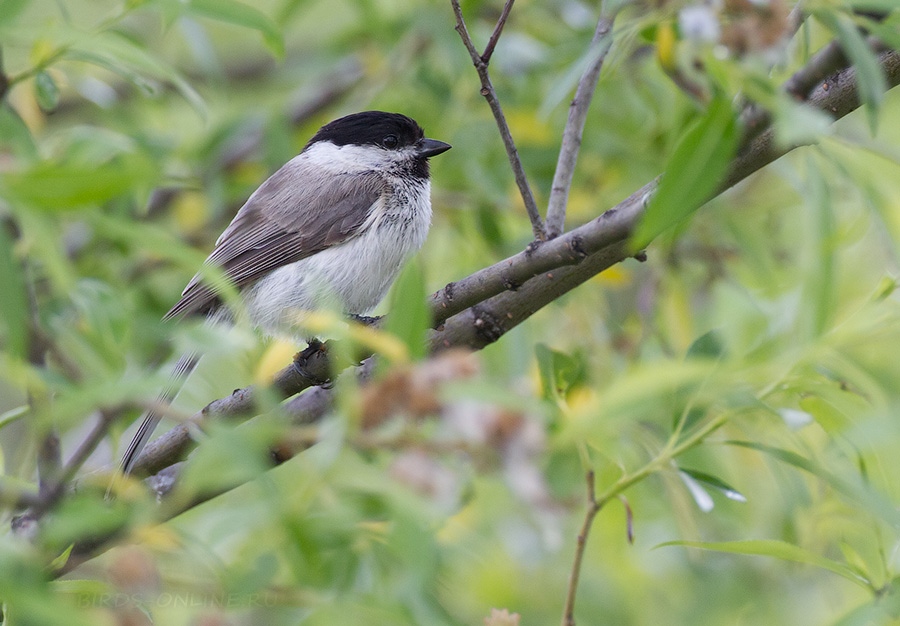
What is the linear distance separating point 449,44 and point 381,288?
36.3 inches

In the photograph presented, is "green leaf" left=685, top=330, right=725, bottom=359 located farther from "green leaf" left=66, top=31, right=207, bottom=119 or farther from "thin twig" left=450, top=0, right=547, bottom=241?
"green leaf" left=66, top=31, right=207, bottom=119

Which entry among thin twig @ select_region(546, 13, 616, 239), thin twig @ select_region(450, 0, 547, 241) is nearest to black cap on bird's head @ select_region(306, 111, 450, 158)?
thin twig @ select_region(546, 13, 616, 239)

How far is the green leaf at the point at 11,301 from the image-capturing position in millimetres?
1039

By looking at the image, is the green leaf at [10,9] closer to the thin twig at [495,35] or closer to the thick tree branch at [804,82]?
the thin twig at [495,35]

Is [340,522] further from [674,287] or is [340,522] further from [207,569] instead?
[674,287]

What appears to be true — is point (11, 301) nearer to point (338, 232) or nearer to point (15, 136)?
point (15, 136)

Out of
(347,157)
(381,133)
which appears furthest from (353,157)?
(381,133)

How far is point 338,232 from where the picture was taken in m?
3.14

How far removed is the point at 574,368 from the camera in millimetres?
2084

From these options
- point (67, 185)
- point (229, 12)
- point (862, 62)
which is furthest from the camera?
point (229, 12)

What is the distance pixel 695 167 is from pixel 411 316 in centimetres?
45

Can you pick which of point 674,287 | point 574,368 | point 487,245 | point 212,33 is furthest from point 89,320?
point 212,33

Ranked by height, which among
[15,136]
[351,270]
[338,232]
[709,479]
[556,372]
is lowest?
[709,479]

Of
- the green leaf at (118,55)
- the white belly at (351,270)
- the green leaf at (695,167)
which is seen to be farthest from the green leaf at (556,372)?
the white belly at (351,270)
